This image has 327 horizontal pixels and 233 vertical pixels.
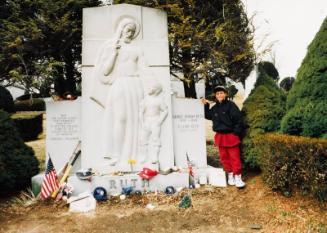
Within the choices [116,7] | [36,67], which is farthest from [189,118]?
[36,67]

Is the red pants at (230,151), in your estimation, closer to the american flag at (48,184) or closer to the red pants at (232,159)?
the red pants at (232,159)

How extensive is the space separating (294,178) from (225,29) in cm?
743

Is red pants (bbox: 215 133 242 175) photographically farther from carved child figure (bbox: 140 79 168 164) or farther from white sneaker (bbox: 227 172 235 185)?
carved child figure (bbox: 140 79 168 164)

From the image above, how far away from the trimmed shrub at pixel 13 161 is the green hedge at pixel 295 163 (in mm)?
4130

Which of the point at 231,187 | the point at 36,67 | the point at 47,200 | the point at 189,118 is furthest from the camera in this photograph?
the point at 36,67

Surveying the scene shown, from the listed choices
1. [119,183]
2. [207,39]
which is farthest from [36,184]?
[207,39]

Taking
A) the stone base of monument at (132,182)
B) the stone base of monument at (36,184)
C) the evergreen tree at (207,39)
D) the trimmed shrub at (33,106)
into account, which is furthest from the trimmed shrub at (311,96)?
the trimmed shrub at (33,106)

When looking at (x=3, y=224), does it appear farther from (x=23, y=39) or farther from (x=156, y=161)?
(x=23, y=39)

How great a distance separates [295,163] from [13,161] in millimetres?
4678

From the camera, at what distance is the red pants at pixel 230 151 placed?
6.51 meters

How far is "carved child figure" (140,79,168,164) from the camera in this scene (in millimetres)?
6688

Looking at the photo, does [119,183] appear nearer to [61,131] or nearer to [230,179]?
[61,131]

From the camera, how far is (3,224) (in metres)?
5.25

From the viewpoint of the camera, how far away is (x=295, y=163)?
5.29 meters
